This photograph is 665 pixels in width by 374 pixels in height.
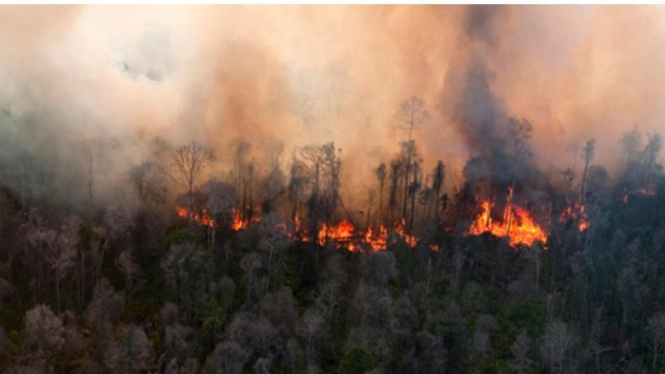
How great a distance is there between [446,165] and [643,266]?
1177 cm

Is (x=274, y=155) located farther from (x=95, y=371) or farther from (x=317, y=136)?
(x=95, y=371)

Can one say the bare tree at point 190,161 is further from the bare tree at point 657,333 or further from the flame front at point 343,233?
the bare tree at point 657,333

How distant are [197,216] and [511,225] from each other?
1399 cm

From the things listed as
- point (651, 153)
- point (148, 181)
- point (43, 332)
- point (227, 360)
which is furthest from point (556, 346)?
point (148, 181)

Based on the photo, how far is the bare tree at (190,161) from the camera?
3522 cm

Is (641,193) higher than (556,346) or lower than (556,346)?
higher

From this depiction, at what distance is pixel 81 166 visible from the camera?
117ft

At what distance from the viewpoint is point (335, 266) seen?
3017 cm

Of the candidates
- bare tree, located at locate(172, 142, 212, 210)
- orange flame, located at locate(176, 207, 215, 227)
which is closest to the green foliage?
orange flame, located at locate(176, 207, 215, 227)

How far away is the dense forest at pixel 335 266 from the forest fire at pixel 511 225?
0.09 meters

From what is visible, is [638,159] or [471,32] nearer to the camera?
[638,159]

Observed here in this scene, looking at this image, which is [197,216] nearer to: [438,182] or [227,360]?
[438,182]

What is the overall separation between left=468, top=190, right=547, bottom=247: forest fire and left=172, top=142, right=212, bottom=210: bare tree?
1190cm

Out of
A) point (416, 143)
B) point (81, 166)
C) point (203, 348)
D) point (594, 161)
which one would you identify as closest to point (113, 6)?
point (81, 166)
